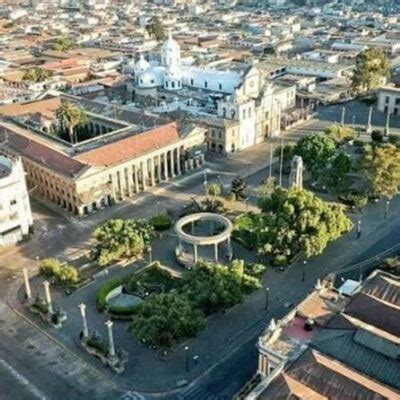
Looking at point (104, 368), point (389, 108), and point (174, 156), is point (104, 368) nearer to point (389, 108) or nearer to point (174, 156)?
point (174, 156)

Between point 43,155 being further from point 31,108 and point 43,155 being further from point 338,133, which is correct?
point 338,133

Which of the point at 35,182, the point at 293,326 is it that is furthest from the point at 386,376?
the point at 35,182

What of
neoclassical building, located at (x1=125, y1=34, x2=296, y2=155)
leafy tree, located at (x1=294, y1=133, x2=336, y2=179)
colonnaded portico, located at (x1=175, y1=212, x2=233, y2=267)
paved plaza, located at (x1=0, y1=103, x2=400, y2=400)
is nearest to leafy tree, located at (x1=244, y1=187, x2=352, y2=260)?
paved plaza, located at (x1=0, y1=103, x2=400, y2=400)

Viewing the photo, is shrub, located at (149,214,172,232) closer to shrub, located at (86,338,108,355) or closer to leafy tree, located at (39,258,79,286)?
leafy tree, located at (39,258,79,286)

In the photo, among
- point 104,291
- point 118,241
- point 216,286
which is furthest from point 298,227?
point 104,291

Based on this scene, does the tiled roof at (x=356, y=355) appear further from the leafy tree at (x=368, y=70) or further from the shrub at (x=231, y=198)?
the leafy tree at (x=368, y=70)

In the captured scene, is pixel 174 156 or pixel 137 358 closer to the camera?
pixel 137 358

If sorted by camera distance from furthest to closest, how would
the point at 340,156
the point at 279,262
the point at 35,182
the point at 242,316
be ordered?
the point at 35,182
the point at 340,156
the point at 279,262
the point at 242,316
